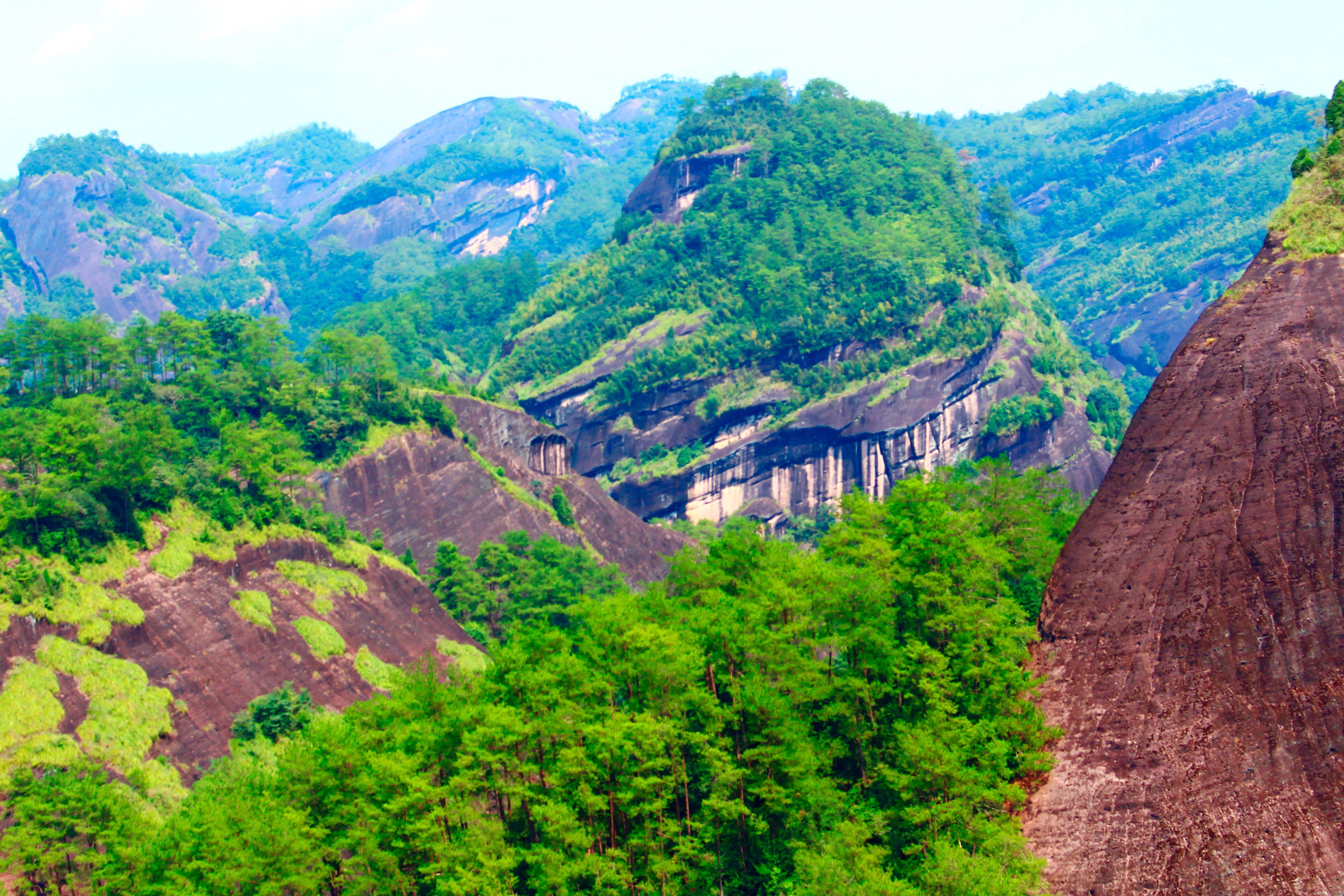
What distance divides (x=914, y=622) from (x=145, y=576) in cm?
2643

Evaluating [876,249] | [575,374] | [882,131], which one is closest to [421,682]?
[575,374]

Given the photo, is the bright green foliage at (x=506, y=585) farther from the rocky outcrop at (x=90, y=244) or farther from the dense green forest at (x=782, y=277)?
the rocky outcrop at (x=90, y=244)

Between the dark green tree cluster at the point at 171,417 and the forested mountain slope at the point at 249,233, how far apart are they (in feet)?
289

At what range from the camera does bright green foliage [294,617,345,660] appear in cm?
3997

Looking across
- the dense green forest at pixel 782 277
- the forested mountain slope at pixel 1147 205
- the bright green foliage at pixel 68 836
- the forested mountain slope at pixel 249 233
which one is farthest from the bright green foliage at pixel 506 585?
the forested mountain slope at pixel 249 233

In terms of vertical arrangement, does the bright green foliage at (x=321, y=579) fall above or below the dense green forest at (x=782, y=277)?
below

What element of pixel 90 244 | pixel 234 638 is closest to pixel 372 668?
pixel 234 638

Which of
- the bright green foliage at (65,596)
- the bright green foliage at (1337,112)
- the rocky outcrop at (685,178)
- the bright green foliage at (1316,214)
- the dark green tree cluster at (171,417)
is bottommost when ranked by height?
the bright green foliage at (65,596)

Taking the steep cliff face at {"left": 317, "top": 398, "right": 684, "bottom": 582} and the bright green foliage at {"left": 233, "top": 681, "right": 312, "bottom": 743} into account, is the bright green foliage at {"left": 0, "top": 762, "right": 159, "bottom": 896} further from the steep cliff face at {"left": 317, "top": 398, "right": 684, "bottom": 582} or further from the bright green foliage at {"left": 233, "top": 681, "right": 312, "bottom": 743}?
the steep cliff face at {"left": 317, "top": 398, "right": 684, "bottom": 582}

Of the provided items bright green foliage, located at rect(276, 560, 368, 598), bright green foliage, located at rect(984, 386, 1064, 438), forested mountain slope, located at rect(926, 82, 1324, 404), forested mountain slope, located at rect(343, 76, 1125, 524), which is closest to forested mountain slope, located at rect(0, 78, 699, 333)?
forested mountain slope, located at rect(343, 76, 1125, 524)

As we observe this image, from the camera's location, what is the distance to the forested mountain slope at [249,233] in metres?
139

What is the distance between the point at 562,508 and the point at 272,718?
2625 centimetres

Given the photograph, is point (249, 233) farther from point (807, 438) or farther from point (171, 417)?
point (171, 417)

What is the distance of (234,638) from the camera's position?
38312mm
